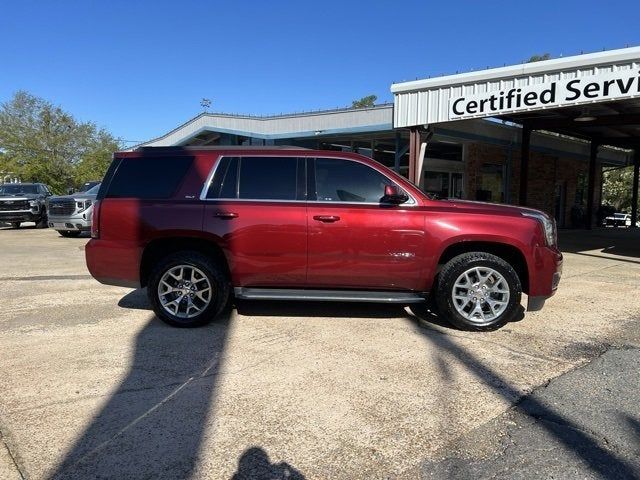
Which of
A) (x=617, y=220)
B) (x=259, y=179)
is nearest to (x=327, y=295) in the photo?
(x=259, y=179)

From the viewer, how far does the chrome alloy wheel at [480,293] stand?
559 cm

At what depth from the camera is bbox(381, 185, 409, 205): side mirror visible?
17.8ft

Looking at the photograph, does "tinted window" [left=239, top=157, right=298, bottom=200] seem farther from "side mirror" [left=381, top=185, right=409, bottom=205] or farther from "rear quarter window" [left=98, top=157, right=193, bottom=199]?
"side mirror" [left=381, top=185, right=409, bottom=205]

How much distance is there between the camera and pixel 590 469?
2.98 metres

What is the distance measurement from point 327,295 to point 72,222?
12592mm

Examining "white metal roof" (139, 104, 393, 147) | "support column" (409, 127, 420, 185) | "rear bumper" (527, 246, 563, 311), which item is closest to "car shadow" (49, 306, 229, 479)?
"rear bumper" (527, 246, 563, 311)

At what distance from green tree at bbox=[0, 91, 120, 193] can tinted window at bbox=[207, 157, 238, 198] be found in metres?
37.7

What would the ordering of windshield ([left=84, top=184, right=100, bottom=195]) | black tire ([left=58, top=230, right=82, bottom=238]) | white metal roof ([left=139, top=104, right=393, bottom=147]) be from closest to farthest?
white metal roof ([left=139, top=104, right=393, bottom=147])
windshield ([left=84, top=184, right=100, bottom=195])
black tire ([left=58, top=230, right=82, bottom=238])

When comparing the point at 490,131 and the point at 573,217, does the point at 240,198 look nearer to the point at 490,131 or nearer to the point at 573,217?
the point at 490,131

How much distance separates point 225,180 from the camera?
5785 mm

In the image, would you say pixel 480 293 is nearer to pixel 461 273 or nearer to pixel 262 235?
pixel 461 273

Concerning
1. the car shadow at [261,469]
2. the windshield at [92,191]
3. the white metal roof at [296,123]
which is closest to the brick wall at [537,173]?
the white metal roof at [296,123]

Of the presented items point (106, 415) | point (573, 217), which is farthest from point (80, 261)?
Answer: point (573, 217)

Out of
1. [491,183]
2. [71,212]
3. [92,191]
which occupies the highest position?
[491,183]
